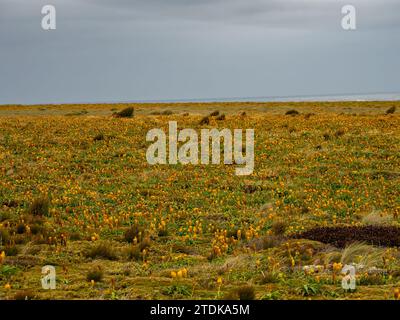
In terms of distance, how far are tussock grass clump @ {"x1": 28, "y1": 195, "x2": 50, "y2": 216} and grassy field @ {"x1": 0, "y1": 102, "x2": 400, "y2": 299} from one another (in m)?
0.03

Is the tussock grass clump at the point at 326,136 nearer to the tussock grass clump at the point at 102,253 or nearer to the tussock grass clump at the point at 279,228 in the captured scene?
the tussock grass clump at the point at 279,228

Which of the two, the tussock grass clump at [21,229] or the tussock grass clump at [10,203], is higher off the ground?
the tussock grass clump at [10,203]

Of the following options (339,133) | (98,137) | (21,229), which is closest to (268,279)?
(21,229)

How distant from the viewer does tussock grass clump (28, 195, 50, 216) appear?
14352mm

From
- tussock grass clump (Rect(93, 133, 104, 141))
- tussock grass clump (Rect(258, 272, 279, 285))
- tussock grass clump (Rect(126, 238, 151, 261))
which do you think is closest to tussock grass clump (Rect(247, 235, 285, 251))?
tussock grass clump (Rect(258, 272, 279, 285))

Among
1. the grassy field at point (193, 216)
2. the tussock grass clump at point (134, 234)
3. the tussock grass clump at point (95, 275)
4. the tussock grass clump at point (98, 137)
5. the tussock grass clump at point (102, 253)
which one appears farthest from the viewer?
the tussock grass clump at point (98, 137)

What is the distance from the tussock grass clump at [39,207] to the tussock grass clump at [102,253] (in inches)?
149

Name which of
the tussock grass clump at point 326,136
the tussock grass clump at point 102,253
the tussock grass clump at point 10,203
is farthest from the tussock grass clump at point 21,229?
the tussock grass clump at point 326,136

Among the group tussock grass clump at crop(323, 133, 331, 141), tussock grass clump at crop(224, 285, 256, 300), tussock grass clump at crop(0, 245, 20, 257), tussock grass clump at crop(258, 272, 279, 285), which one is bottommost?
tussock grass clump at crop(258, 272, 279, 285)

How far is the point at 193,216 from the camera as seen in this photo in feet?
47.8

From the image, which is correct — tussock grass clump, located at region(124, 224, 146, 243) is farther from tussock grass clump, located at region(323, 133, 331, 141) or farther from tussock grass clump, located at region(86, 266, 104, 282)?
tussock grass clump, located at region(323, 133, 331, 141)

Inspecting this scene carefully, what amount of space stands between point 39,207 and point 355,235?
8.15m

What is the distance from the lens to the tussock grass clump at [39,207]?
14.4 metres

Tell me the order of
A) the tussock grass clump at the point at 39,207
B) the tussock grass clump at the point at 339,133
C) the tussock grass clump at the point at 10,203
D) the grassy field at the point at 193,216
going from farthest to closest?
the tussock grass clump at the point at 339,133 < the tussock grass clump at the point at 10,203 < the tussock grass clump at the point at 39,207 < the grassy field at the point at 193,216
